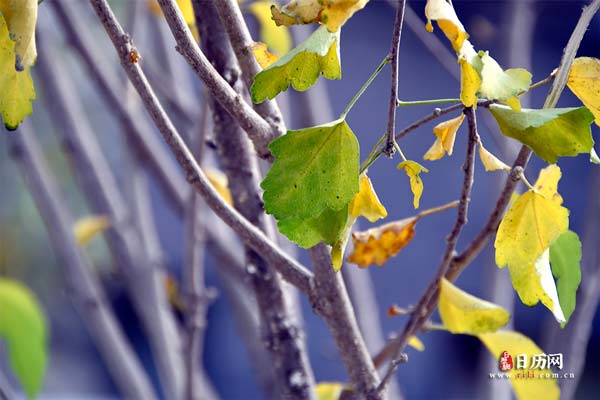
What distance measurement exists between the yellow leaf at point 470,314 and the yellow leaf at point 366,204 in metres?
0.10

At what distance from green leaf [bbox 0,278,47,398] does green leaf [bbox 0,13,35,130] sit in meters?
0.31

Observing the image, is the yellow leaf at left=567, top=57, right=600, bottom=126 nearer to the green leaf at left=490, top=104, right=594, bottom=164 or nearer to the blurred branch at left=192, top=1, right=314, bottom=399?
the green leaf at left=490, top=104, right=594, bottom=164

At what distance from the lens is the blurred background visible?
2.76ft

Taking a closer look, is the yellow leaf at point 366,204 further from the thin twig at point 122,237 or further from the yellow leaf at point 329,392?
the thin twig at point 122,237

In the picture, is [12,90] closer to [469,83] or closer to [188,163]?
[188,163]

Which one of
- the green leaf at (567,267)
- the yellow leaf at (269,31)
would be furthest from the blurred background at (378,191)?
the green leaf at (567,267)

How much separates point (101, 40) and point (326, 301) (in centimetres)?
185

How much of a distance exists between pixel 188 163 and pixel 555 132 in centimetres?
19

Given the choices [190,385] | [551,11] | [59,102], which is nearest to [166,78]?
[59,102]

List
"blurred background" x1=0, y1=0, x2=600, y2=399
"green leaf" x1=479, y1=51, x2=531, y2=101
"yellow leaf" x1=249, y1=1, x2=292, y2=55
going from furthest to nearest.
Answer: "blurred background" x1=0, y1=0, x2=600, y2=399, "yellow leaf" x1=249, y1=1, x2=292, y2=55, "green leaf" x1=479, y1=51, x2=531, y2=101

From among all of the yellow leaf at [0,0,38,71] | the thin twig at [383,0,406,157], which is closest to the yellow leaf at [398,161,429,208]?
the thin twig at [383,0,406,157]

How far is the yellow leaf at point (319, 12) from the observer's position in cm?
29

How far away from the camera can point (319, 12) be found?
30 cm

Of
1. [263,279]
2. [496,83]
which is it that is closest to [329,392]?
[263,279]
